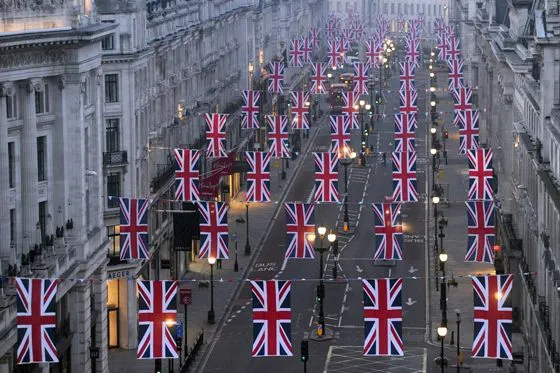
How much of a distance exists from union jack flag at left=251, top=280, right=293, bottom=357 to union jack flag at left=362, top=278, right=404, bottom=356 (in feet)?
10.5

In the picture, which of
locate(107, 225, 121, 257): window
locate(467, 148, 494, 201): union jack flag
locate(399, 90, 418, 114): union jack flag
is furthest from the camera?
locate(399, 90, 418, 114): union jack flag

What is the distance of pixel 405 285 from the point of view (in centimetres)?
11800

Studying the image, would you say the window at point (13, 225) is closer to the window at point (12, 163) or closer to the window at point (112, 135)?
the window at point (12, 163)

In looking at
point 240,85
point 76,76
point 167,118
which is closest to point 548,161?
point 76,76

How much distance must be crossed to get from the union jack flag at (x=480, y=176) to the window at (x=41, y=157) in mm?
30771

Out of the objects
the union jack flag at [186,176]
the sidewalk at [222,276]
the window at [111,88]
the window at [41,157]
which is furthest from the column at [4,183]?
the window at [111,88]

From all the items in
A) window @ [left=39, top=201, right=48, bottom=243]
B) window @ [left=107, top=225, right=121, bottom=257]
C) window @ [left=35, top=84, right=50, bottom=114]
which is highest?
window @ [left=35, top=84, right=50, bottom=114]

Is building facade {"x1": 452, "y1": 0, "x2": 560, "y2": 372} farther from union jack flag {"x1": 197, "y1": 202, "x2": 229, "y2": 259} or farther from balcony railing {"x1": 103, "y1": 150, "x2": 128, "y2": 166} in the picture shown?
balcony railing {"x1": 103, "y1": 150, "x2": 128, "y2": 166}

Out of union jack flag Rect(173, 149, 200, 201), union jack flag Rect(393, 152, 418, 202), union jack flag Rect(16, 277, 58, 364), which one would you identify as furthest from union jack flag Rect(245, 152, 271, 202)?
union jack flag Rect(16, 277, 58, 364)

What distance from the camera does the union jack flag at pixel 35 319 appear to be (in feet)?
227

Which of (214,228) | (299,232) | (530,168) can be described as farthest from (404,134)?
(214,228)

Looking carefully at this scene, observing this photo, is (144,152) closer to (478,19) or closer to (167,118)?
(167,118)

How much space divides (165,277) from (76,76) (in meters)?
34.5

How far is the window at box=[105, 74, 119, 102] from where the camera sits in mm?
106938
